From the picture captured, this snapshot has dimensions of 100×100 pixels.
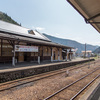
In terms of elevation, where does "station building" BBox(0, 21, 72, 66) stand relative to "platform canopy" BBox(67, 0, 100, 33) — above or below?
below

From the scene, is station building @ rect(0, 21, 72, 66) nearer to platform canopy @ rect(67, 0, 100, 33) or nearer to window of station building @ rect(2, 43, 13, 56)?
window of station building @ rect(2, 43, 13, 56)

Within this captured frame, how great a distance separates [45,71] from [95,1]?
11.0m

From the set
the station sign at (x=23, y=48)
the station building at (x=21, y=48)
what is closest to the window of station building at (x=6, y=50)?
the station building at (x=21, y=48)

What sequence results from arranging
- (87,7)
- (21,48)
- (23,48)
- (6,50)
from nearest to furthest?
(87,7) → (21,48) → (23,48) → (6,50)

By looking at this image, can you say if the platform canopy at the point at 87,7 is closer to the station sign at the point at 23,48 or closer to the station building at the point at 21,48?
the station building at the point at 21,48

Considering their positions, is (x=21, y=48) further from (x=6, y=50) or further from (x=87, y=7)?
(x=87, y=7)

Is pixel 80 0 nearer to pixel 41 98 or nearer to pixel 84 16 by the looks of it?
pixel 84 16

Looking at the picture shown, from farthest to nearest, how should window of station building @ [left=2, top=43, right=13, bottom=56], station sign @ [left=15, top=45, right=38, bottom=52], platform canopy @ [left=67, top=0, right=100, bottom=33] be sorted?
window of station building @ [left=2, top=43, right=13, bottom=56], station sign @ [left=15, top=45, right=38, bottom=52], platform canopy @ [left=67, top=0, right=100, bottom=33]

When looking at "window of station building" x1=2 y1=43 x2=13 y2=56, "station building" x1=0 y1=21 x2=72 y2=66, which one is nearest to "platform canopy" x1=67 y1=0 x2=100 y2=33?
"station building" x1=0 y1=21 x2=72 y2=66

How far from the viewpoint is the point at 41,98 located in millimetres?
5910

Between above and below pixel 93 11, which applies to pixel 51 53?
below

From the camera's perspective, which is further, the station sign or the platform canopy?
the station sign

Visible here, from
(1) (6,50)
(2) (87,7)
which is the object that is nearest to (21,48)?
(1) (6,50)

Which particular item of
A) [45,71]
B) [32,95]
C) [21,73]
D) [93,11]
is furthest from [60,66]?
[93,11]
